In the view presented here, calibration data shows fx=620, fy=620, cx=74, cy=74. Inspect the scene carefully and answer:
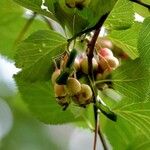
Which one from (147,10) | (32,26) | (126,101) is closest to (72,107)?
(126,101)

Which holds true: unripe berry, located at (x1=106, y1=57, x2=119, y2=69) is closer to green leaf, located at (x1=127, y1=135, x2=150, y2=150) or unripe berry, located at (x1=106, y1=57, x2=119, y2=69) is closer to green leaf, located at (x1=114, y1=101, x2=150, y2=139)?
green leaf, located at (x1=114, y1=101, x2=150, y2=139)

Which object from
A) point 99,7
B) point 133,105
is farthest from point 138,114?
point 99,7

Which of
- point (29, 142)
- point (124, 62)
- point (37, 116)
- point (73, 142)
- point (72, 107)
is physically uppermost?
point (124, 62)

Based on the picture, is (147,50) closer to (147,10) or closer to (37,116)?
(147,10)

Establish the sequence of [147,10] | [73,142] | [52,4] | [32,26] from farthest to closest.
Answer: [73,142]
[32,26]
[147,10]
[52,4]

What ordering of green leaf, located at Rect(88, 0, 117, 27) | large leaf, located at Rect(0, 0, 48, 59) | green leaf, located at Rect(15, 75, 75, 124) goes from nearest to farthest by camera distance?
green leaf, located at Rect(88, 0, 117, 27) → green leaf, located at Rect(15, 75, 75, 124) → large leaf, located at Rect(0, 0, 48, 59)

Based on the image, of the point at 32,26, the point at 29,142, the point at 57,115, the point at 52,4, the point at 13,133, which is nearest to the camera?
the point at 52,4

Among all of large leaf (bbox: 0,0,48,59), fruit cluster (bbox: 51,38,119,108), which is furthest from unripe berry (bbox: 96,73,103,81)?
large leaf (bbox: 0,0,48,59)
